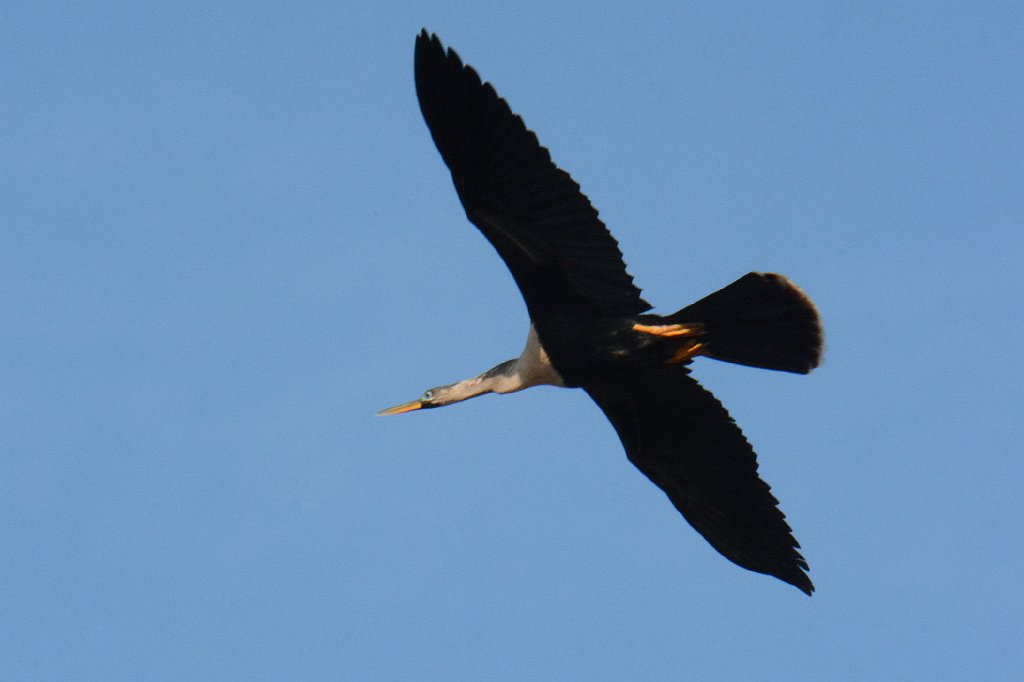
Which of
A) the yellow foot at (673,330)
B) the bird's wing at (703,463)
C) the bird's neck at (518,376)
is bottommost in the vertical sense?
the bird's wing at (703,463)

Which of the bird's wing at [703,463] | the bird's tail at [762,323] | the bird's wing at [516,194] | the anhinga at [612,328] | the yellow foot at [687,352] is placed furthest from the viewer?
the bird's wing at [703,463]

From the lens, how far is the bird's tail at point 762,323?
34.0 feet

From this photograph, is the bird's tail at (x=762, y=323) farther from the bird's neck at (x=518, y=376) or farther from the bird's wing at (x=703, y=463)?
the bird's neck at (x=518, y=376)

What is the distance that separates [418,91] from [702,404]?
3062 millimetres

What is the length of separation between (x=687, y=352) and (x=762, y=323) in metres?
0.52

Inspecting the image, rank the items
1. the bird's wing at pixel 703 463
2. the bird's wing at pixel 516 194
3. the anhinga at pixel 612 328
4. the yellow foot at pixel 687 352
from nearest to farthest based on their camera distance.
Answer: the bird's wing at pixel 516 194, the anhinga at pixel 612 328, the yellow foot at pixel 687 352, the bird's wing at pixel 703 463

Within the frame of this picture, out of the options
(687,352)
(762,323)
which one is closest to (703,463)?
(687,352)

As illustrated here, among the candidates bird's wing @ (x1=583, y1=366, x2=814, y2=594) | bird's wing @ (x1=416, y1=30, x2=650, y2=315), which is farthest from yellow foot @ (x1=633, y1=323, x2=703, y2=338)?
bird's wing @ (x1=583, y1=366, x2=814, y2=594)

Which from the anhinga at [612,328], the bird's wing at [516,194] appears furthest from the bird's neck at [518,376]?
the bird's wing at [516,194]

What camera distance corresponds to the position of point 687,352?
34.6ft

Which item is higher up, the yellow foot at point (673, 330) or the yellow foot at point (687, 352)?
the yellow foot at point (673, 330)

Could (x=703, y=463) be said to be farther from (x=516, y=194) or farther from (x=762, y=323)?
(x=516, y=194)

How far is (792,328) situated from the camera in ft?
34.3

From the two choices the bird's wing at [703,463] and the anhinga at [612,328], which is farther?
the bird's wing at [703,463]
